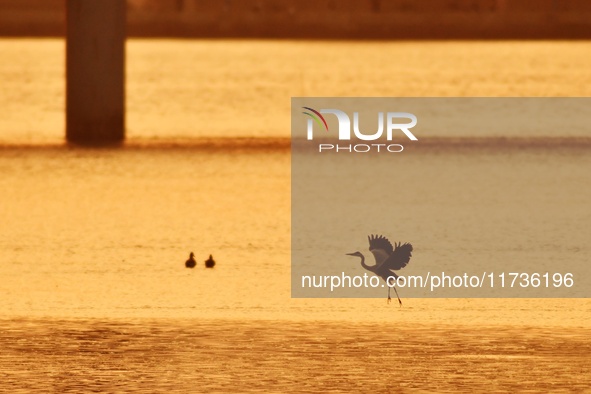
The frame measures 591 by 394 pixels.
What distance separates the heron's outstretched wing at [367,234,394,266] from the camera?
9417mm

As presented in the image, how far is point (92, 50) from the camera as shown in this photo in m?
14.8

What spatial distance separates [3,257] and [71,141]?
5.65 metres

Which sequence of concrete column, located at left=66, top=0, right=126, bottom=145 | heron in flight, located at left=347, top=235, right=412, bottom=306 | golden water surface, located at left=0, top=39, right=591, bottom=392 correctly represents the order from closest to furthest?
golden water surface, located at left=0, top=39, right=591, bottom=392 → heron in flight, located at left=347, top=235, right=412, bottom=306 → concrete column, located at left=66, top=0, right=126, bottom=145

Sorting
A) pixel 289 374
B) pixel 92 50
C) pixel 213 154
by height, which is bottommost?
pixel 289 374

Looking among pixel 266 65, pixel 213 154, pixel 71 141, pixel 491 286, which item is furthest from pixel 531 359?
pixel 266 65

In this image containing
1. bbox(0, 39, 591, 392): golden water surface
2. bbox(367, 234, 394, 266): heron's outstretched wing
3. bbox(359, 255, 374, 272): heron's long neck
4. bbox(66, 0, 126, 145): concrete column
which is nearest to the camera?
bbox(0, 39, 591, 392): golden water surface

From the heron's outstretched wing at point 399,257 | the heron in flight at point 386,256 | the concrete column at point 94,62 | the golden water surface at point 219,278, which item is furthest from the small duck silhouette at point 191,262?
the concrete column at point 94,62

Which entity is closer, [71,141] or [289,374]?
[289,374]

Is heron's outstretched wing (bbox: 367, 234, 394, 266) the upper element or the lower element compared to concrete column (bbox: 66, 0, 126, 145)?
lower

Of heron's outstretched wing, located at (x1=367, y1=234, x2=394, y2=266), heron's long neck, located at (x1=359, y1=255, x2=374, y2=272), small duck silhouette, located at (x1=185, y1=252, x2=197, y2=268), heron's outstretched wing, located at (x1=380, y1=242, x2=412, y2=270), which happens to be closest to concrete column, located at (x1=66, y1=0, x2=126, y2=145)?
heron's outstretched wing, located at (x1=367, y1=234, x2=394, y2=266)

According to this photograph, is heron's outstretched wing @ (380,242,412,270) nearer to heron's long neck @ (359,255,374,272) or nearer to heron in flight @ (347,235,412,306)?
heron in flight @ (347,235,412,306)

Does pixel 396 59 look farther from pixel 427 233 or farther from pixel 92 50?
pixel 427 233

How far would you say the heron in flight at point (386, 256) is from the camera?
9023mm

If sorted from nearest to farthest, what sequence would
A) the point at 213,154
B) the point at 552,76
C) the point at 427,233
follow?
the point at 427,233 < the point at 213,154 < the point at 552,76
